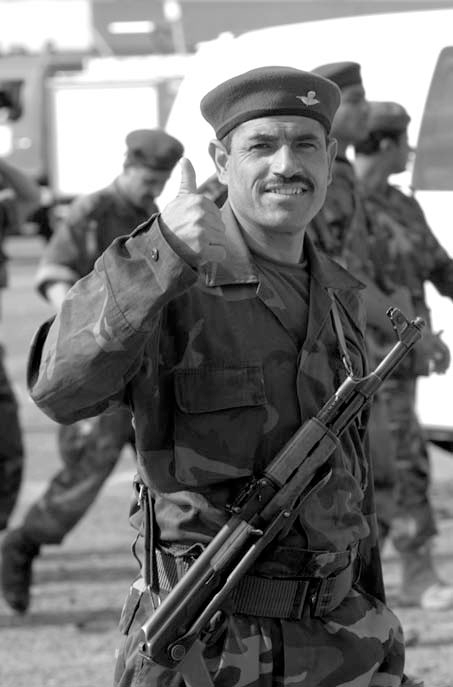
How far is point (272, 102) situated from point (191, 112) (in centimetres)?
397

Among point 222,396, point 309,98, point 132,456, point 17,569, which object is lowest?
point 132,456

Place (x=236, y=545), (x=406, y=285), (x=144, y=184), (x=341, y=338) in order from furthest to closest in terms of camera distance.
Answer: (x=144, y=184), (x=406, y=285), (x=341, y=338), (x=236, y=545)

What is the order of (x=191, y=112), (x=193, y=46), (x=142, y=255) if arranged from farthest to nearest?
(x=193, y=46) → (x=191, y=112) → (x=142, y=255)

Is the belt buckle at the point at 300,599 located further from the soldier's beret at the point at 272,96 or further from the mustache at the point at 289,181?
the soldier's beret at the point at 272,96

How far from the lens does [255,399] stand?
293 centimetres

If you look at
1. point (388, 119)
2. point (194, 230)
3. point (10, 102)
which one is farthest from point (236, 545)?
point (10, 102)

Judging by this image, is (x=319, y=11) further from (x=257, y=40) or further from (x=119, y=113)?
(x=257, y=40)

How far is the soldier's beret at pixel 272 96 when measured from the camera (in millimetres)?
2977

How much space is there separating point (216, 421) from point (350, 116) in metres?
2.80

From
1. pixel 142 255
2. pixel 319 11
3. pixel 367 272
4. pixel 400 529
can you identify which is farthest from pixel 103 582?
pixel 319 11

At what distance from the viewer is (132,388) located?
113 inches

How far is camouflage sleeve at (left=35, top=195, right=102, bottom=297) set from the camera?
244 inches

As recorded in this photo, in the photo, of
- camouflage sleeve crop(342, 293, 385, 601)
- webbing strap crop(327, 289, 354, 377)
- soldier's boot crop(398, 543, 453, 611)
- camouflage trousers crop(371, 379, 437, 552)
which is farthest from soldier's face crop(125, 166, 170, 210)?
webbing strap crop(327, 289, 354, 377)

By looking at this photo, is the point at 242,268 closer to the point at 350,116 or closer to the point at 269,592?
the point at 269,592
